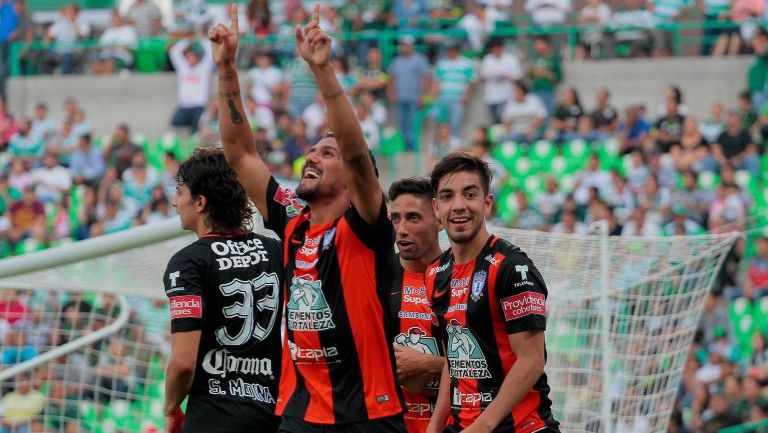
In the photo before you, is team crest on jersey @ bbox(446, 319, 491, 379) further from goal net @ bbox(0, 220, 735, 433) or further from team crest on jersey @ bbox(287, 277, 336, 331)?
goal net @ bbox(0, 220, 735, 433)

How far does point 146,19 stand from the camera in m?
22.9

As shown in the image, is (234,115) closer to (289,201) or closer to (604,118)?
(289,201)

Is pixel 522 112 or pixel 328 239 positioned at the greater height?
pixel 522 112

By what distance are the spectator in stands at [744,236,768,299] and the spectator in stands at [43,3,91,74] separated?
12393mm

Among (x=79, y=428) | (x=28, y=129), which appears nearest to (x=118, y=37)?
(x=28, y=129)

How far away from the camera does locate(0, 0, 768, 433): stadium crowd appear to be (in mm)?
14125

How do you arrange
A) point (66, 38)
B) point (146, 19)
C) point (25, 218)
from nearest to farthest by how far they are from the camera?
point (25, 218) < point (146, 19) < point (66, 38)

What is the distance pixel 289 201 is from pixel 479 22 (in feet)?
47.9

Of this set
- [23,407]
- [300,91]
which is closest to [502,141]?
[300,91]

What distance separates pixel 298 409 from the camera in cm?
568

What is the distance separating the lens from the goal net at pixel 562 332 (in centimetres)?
812

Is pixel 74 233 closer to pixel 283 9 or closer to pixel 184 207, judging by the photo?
pixel 283 9

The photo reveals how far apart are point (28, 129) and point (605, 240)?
1454cm

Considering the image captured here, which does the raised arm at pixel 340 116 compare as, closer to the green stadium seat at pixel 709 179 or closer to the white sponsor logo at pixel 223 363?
the white sponsor logo at pixel 223 363
